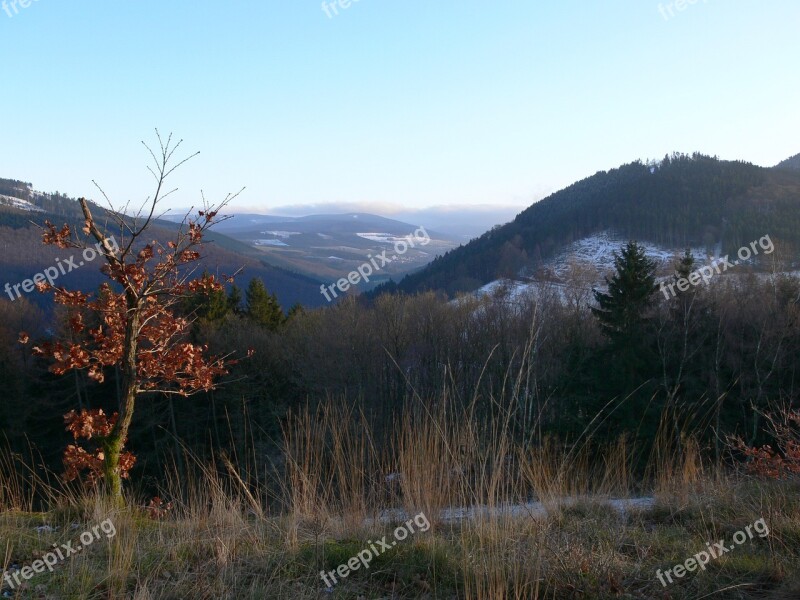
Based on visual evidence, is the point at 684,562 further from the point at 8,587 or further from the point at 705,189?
the point at 705,189

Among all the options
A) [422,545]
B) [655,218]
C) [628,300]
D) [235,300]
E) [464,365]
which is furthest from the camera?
[655,218]

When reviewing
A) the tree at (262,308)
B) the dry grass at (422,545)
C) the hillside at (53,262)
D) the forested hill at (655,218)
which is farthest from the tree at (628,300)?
the forested hill at (655,218)

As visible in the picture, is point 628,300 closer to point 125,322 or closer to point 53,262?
point 125,322

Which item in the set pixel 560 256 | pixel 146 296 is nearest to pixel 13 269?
pixel 560 256

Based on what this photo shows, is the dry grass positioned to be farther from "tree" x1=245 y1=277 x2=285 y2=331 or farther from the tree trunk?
"tree" x1=245 y1=277 x2=285 y2=331

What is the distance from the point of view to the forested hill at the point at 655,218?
89812mm

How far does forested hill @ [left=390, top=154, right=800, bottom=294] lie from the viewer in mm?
→ 89812

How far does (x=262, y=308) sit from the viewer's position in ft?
115

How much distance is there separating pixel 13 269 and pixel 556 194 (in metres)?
111

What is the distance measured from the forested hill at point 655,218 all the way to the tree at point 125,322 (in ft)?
246

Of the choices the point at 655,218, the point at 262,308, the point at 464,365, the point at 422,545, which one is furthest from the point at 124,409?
the point at 655,218

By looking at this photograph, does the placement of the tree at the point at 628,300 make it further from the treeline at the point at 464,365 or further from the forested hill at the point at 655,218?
the forested hill at the point at 655,218

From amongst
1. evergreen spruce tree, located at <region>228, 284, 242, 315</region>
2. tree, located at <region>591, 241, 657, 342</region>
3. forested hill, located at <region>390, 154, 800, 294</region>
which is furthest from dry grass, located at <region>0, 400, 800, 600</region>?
forested hill, located at <region>390, 154, 800, 294</region>

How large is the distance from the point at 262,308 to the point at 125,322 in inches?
1222
